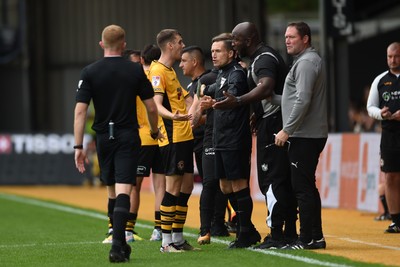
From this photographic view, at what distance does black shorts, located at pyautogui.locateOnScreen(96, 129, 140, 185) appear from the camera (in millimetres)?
10500

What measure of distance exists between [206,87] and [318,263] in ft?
9.39

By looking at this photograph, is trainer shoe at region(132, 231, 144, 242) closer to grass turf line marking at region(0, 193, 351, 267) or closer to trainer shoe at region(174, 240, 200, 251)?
grass turf line marking at region(0, 193, 351, 267)

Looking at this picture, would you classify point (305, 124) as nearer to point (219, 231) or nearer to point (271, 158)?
point (271, 158)

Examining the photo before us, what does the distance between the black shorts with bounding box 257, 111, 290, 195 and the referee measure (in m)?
1.40

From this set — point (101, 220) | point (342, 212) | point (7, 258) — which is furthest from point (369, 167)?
point (7, 258)

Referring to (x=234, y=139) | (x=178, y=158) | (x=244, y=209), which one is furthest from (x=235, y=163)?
(x=178, y=158)

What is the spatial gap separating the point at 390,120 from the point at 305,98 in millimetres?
3553

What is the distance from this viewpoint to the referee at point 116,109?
10484mm

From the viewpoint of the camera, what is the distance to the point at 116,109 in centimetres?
1055

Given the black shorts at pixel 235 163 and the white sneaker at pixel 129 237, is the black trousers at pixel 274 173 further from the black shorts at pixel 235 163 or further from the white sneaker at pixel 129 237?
the white sneaker at pixel 129 237

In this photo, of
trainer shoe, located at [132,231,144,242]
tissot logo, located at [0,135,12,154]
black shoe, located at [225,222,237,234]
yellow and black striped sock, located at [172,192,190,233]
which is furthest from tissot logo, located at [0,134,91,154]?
yellow and black striped sock, located at [172,192,190,233]

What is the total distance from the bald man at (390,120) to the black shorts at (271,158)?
2949 mm

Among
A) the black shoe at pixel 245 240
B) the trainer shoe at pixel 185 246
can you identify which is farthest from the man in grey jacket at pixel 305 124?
the trainer shoe at pixel 185 246

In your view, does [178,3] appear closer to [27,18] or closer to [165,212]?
[27,18]
